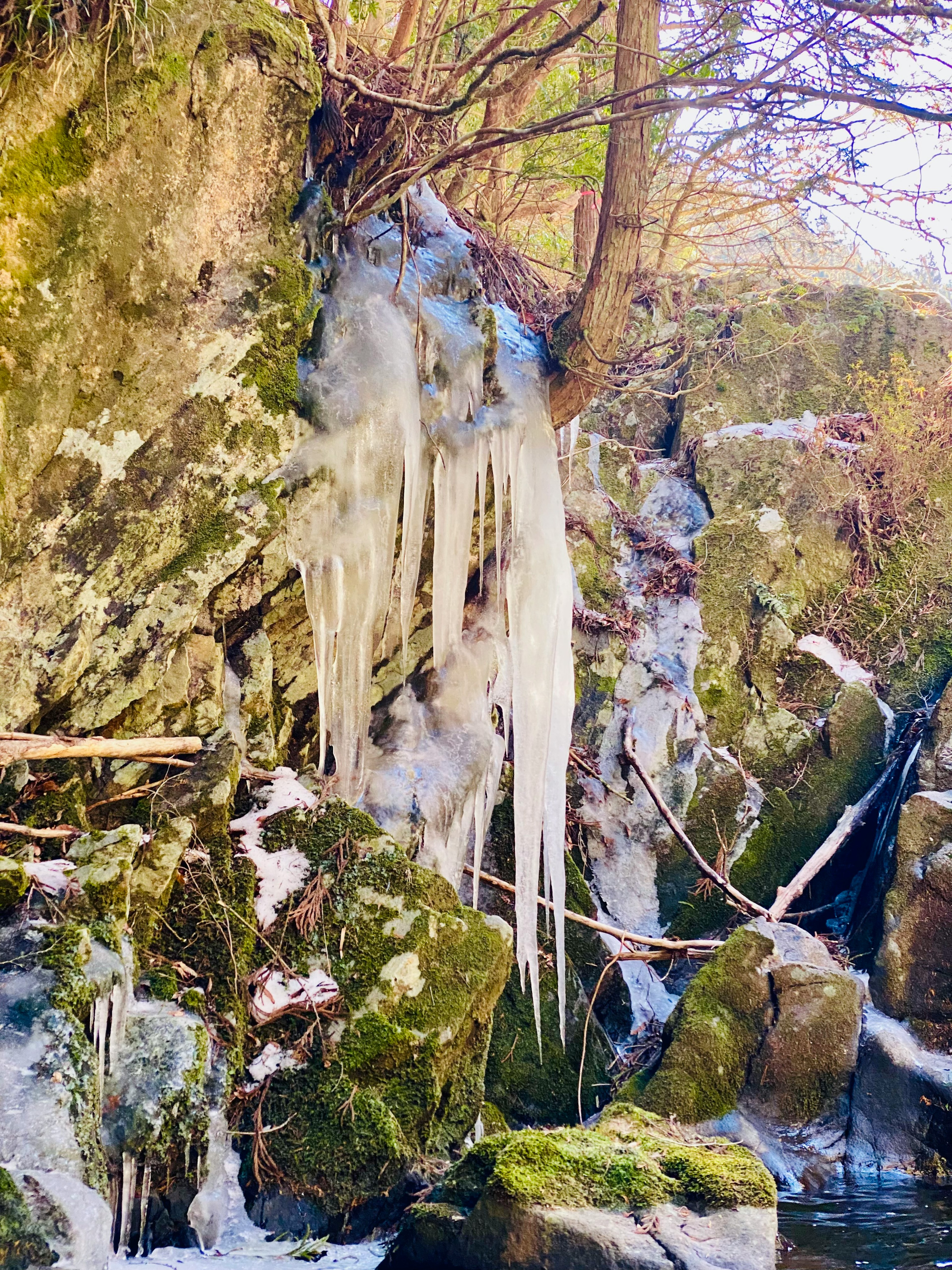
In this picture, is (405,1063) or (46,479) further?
(405,1063)

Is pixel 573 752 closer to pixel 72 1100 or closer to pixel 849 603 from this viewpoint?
pixel 849 603

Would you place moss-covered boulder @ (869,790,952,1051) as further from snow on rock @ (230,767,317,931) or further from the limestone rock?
the limestone rock

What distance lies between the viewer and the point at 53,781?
3389 millimetres

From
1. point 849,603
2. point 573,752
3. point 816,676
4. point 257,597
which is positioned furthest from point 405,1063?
point 849,603

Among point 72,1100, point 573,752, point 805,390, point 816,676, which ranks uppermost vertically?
point 805,390

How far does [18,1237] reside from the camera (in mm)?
1954

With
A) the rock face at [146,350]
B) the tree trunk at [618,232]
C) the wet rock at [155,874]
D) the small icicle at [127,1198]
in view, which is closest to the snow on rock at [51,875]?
the wet rock at [155,874]

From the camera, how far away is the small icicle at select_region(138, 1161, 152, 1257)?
2738 mm

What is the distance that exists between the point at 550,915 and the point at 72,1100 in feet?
10.9

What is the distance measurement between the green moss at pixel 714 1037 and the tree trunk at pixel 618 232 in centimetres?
314

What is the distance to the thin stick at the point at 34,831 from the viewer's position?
3.06m

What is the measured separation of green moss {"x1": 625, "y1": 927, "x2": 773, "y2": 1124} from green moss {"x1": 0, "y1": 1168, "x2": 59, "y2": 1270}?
3252mm

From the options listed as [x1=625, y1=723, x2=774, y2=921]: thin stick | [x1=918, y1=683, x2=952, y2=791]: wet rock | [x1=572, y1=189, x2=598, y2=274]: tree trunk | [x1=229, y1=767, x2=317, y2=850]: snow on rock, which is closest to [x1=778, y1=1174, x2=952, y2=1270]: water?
[x1=625, y1=723, x2=774, y2=921]: thin stick

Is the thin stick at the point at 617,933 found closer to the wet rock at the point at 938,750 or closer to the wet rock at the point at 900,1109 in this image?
the wet rock at the point at 900,1109
